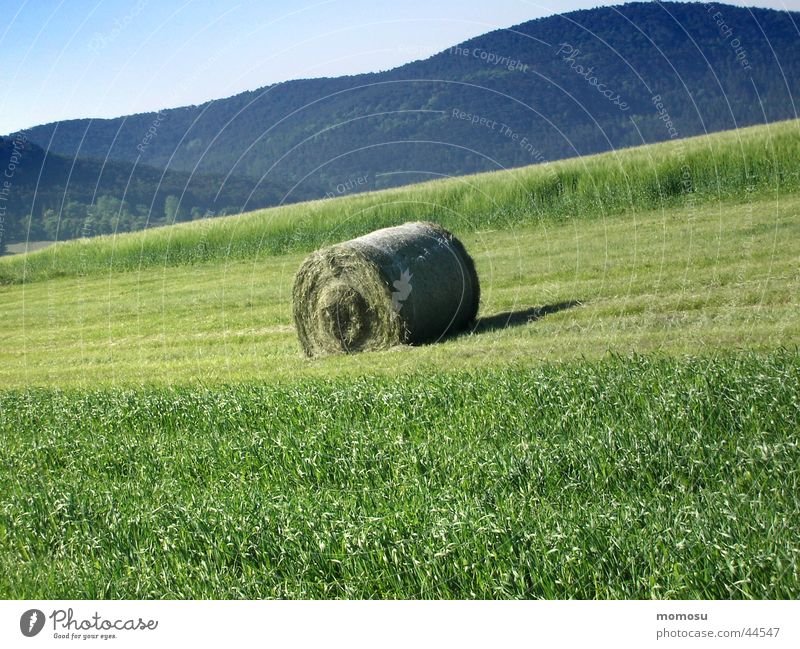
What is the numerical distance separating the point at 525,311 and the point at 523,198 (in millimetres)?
13206

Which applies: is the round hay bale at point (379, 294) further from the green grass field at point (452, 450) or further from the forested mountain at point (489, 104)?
the forested mountain at point (489, 104)

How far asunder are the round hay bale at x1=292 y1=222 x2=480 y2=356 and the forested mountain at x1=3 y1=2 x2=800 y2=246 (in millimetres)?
14511

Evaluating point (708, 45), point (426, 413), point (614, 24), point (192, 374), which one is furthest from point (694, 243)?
point (708, 45)

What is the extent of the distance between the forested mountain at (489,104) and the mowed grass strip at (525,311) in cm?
731

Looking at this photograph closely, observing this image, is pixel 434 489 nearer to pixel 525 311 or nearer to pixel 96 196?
pixel 525 311

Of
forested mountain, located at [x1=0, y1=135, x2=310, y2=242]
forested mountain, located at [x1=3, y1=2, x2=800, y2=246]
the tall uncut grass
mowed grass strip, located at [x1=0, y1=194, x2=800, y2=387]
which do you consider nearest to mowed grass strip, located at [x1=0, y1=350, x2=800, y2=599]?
mowed grass strip, located at [x1=0, y1=194, x2=800, y2=387]

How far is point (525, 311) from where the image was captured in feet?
47.5

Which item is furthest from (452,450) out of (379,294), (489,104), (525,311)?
(489,104)

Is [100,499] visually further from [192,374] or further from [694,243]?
[694,243]

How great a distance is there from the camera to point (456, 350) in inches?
470

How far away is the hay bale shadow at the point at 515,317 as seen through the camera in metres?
13.6

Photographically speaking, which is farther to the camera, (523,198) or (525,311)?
(523,198)
